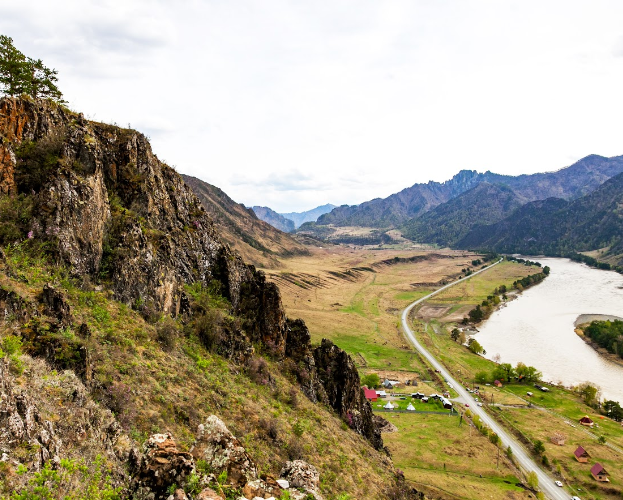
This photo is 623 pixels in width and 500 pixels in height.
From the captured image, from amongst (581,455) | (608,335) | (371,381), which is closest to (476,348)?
(608,335)

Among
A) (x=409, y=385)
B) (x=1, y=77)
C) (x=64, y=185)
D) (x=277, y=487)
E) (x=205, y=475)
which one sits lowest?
(x=409, y=385)

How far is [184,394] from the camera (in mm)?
18547

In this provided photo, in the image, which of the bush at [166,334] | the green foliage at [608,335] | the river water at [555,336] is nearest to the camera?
the bush at [166,334]

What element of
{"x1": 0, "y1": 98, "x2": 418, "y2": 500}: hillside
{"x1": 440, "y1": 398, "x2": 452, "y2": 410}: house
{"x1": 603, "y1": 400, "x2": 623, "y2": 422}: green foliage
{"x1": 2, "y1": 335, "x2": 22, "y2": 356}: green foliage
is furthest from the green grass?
{"x1": 2, "y1": 335, "x2": 22, "y2": 356}: green foliage

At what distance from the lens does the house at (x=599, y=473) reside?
53250 millimetres

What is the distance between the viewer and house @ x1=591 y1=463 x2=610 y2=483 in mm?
53250

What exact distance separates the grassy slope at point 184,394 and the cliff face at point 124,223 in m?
1.63

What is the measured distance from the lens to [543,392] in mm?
86375

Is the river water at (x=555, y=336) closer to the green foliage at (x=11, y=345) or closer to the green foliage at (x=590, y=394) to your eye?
the green foliage at (x=590, y=394)

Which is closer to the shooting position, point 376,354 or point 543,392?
point 543,392

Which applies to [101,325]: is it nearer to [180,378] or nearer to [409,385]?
[180,378]

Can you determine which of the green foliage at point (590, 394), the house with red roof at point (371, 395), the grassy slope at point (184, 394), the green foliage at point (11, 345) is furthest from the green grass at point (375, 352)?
the green foliage at point (11, 345)

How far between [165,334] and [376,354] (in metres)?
97.6

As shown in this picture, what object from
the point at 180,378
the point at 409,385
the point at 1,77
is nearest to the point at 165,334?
the point at 180,378
